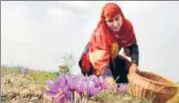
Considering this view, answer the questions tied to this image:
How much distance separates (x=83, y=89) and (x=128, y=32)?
2.36 m

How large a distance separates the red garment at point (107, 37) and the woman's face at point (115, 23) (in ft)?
0.09

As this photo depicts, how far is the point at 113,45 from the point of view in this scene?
4316 millimetres

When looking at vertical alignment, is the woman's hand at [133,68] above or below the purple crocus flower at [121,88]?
above

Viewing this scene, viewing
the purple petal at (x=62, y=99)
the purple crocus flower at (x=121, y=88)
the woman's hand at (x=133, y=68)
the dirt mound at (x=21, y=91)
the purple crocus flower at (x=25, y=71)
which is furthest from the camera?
the purple crocus flower at (x=25, y=71)

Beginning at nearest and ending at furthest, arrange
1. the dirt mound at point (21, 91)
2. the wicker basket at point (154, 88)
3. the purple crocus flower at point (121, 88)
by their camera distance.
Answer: the dirt mound at point (21, 91), the wicker basket at point (154, 88), the purple crocus flower at point (121, 88)

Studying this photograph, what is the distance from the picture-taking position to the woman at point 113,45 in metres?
4.30

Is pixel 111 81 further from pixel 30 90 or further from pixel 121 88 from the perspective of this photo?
pixel 30 90

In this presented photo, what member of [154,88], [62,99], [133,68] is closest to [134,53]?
[133,68]

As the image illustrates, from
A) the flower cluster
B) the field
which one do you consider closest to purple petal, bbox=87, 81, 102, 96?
A: the flower cluster

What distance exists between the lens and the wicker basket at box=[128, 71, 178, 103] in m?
3.95

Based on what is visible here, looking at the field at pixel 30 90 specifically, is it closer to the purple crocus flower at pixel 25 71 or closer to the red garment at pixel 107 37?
the purple crocus flower at pixel 25 71

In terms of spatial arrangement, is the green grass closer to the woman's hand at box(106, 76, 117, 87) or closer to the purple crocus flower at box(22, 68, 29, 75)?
the purple crocus flower at box(22, 68, 29, 75)

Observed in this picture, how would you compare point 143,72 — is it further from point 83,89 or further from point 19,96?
point 83,89

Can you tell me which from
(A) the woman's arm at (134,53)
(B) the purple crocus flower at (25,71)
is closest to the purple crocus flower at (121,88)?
(A) the woman's arm at (134,53)
